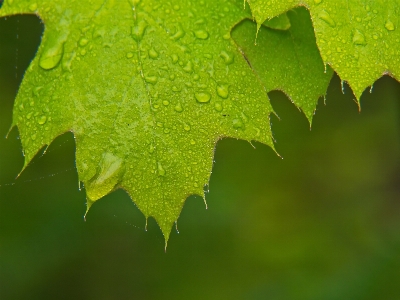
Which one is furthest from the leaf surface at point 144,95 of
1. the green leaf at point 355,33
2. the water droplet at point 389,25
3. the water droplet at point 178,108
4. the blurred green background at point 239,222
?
the blurred green background at point 239,222

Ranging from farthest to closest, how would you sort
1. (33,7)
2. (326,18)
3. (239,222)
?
(239,222) → (33,7) → (326,18)

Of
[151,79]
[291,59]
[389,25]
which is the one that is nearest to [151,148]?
[151,79]

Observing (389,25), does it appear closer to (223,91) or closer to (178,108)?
(223,91)

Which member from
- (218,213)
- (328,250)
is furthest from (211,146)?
(328,250)

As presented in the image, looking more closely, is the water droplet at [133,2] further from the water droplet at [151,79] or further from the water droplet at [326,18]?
the water droplet at [326,18]

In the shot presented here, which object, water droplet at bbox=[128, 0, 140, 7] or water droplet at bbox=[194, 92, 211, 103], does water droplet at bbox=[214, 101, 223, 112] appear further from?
water droplet at bbox=[128, 0, 140, 7]

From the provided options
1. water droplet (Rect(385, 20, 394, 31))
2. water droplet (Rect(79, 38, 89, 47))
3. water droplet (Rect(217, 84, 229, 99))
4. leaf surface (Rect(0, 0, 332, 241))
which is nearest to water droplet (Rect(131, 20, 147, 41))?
leaf surface (Rect(0, 0, 332, 241))
